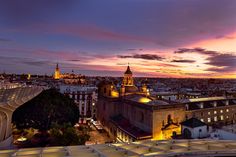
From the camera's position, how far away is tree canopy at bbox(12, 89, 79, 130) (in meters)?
42.8

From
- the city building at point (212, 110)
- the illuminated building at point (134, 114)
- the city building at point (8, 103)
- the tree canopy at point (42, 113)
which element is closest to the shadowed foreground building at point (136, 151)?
the city building at point (8, 103)

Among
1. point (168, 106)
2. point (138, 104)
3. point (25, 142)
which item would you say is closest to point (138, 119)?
point (138, 104)

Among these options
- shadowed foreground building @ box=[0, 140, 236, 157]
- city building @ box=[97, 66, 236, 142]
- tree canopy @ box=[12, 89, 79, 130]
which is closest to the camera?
shadowed foreground building @ box=[0, 140, 236, 157]

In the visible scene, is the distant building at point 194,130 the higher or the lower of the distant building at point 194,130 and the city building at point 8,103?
the lower

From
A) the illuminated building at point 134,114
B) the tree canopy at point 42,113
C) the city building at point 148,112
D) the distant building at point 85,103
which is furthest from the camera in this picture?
the distant building at point 85,103

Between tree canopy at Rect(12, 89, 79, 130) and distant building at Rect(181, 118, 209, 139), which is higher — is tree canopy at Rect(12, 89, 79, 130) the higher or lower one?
the higher one

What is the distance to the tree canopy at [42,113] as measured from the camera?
1683 inches

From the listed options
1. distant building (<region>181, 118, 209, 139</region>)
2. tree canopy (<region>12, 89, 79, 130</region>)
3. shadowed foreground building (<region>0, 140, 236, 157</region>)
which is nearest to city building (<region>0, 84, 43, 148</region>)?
shadowed foreground building (<region>0, 140, 236, 157</region>)

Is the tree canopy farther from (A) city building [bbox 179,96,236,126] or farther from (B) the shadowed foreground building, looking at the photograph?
(B) the shadowed foreground building

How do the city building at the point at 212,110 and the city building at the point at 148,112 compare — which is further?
the city building at the point at 212,110

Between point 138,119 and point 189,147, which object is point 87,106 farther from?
point 189,147

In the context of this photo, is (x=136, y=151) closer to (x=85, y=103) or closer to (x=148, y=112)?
(x=148, y=112)

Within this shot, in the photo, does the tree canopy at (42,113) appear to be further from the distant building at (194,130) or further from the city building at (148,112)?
the distant building at (194,130)

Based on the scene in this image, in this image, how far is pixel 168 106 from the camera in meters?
46.5
